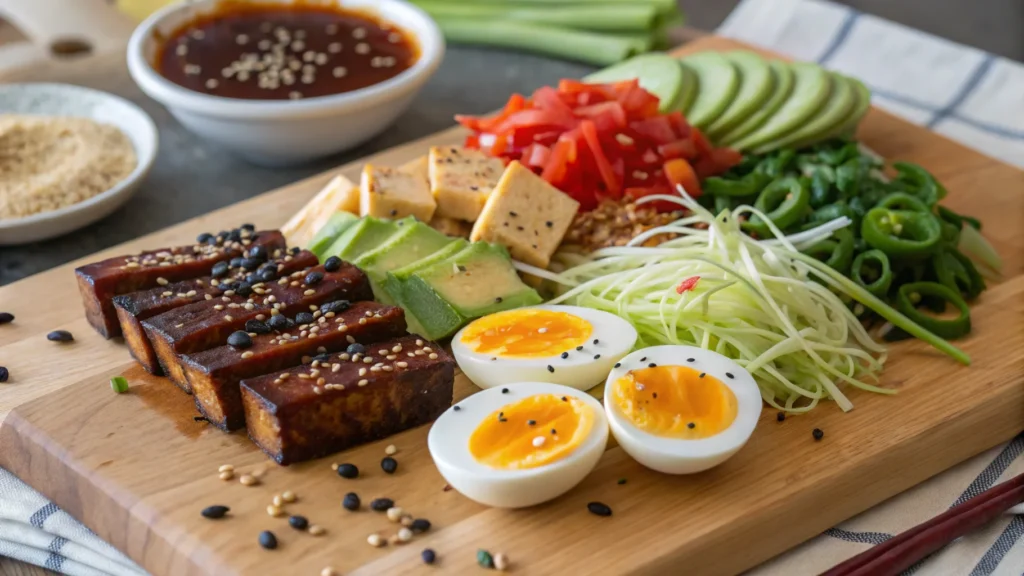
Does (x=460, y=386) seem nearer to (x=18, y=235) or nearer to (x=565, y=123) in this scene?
(x=565, y=123)

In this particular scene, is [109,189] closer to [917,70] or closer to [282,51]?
[282,51]

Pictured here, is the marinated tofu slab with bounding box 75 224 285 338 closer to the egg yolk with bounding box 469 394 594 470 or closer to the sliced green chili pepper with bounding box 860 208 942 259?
the egg yolk with bounding box 469 394 594 470

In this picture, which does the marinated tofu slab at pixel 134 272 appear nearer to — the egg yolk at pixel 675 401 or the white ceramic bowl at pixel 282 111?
the white ceramic bowl at pixel 282 111

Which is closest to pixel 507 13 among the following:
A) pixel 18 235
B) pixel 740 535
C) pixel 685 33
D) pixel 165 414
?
pixel 685 33

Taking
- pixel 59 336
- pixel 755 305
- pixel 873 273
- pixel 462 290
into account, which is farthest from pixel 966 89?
pixel 59 336

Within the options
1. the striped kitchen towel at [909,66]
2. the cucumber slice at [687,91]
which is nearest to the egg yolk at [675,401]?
the cucumber slice at [687,91]

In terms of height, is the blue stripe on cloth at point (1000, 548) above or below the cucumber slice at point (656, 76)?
below

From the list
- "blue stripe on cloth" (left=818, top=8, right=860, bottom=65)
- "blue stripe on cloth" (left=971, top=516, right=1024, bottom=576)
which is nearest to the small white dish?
"blue stripe on cloth" (left=971, top=516, right=1024, bottom=576)
